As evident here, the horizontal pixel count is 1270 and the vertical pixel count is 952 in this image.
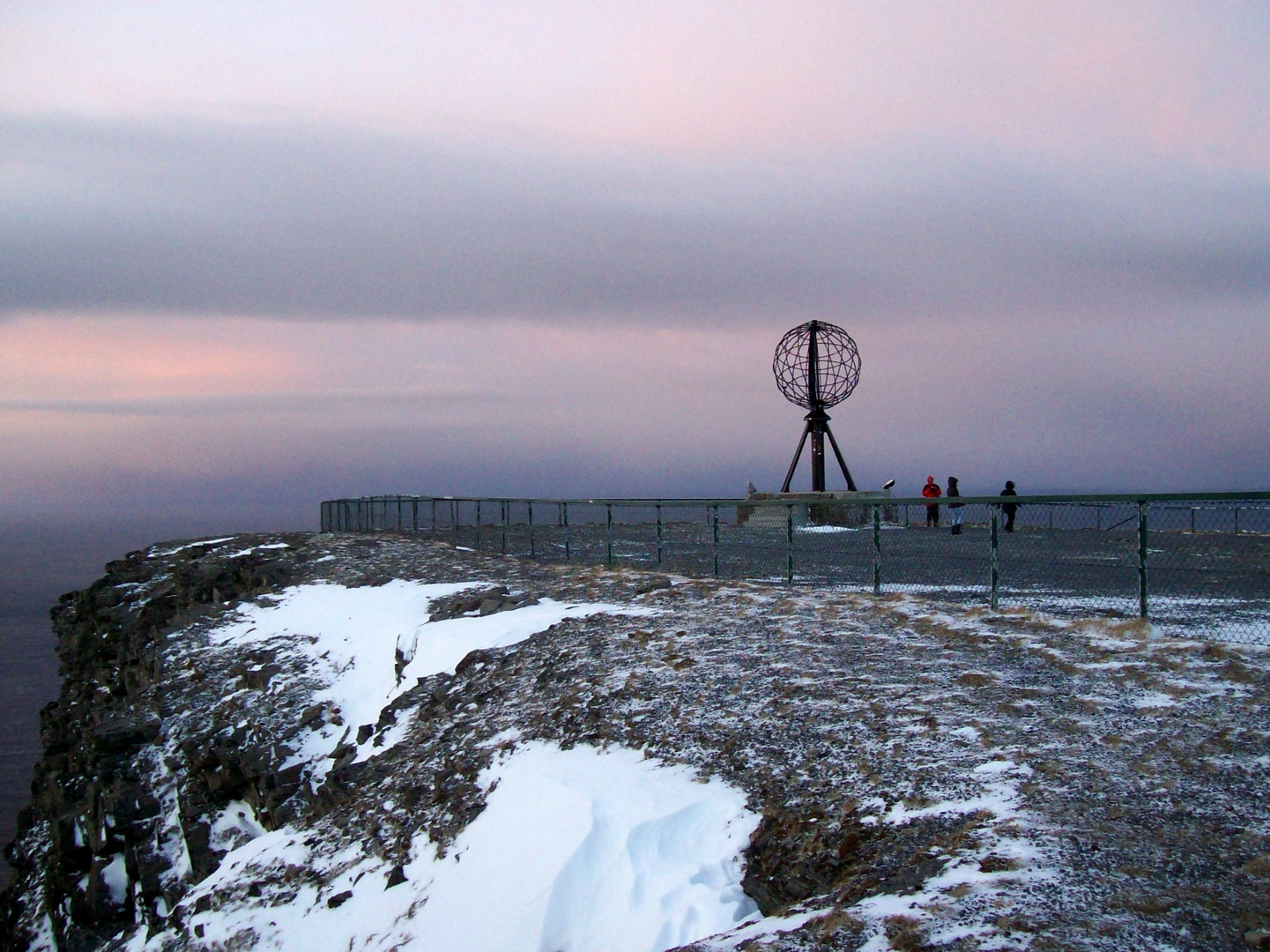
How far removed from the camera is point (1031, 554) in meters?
11.7

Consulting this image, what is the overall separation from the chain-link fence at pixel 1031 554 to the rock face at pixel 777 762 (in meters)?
1.35

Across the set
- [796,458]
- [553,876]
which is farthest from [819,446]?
[553,876]

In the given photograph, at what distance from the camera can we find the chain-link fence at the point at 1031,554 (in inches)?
377

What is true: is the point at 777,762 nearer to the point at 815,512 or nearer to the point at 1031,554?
the point at 1031,554

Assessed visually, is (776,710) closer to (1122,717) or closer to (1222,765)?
(1122,717)

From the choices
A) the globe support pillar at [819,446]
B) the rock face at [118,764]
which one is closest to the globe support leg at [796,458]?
the globe support pillar at [819,446]

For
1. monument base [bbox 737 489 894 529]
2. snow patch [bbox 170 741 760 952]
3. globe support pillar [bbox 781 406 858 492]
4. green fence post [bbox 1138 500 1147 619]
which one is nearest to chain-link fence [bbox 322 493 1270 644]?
green fence post [bbox 1138 500 1147 619]

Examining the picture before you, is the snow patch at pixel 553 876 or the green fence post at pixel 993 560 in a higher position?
the green fence post at pixel 993 560

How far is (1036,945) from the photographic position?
3.53 meters

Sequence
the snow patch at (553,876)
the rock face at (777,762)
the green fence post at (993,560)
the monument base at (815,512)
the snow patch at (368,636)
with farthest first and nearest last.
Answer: the monument base at (815,512) < the green fence post at (993,560) < the snow patch at (368,636) < the snow patch at (553,876) < the rock face at (777,762)

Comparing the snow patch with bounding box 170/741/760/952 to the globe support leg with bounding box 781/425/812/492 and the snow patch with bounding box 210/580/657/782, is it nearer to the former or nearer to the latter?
the snow patch with bounding box 210/580/657/782

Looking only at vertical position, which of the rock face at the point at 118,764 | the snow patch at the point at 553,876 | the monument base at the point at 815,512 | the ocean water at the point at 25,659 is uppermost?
the monument base at the point at 815,512

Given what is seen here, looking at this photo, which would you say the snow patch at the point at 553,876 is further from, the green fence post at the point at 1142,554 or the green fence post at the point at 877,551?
the green fence post at the point at 877,551

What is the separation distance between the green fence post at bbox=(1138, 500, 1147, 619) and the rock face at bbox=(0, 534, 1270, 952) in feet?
3.17
